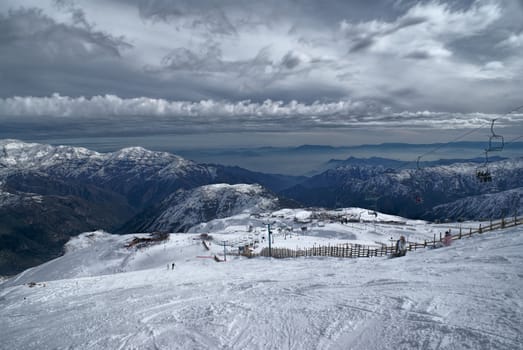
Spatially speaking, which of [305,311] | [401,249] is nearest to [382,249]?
[401,249]

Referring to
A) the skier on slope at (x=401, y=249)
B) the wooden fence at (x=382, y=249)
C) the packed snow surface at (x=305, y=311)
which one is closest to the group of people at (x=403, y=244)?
the skier on slope at (x=401, y=249)

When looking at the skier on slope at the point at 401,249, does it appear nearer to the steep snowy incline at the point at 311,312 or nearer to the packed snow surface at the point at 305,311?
the packed snow surface at the point at 305,311

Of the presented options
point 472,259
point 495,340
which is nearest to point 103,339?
point 495,340

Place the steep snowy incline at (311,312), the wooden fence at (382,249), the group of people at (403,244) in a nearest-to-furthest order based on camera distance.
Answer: the steep snowy incline at (311,312), the group of people at (403,244), the wooden fence at (382,249)

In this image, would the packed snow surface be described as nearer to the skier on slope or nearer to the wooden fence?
the skier on slope

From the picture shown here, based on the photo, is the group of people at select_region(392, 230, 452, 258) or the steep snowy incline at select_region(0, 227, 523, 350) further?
the group of people at select_region(392, 230, 452, 258)

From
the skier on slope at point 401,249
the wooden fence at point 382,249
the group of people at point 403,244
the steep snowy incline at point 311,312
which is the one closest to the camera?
the steep snowy incline at point 311,312

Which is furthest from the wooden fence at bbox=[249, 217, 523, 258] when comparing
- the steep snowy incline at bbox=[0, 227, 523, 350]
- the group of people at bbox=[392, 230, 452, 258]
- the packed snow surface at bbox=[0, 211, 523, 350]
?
the steep snowy incline at bbox=[0, 227, 523, 350]

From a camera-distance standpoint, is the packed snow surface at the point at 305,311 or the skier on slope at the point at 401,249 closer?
the packed snow surface at the point at 305,311
